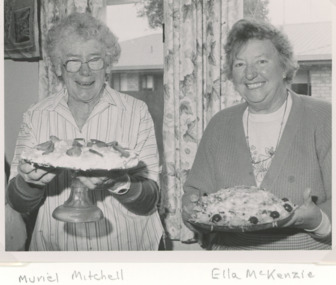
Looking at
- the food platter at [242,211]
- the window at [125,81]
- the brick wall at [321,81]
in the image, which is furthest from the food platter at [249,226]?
the window at [125,81]

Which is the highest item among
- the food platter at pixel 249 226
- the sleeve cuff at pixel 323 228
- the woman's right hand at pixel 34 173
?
the woman's right hand at pixel 34 173

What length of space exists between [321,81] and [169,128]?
1.49ft

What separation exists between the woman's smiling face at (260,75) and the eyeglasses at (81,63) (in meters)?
0.37

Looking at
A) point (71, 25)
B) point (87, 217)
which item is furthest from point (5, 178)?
point (71, 25)

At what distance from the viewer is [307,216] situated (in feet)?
3.45

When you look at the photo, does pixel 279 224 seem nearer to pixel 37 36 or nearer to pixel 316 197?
pixel 316 197

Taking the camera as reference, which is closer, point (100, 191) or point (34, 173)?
point (34, 173)

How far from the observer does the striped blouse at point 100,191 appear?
4.15ft

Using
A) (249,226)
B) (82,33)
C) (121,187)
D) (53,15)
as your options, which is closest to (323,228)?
(249,226)

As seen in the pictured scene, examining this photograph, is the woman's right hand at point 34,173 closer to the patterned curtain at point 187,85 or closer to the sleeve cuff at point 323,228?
the patterned curtain at point 187,85

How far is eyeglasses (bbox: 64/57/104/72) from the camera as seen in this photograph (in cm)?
125
